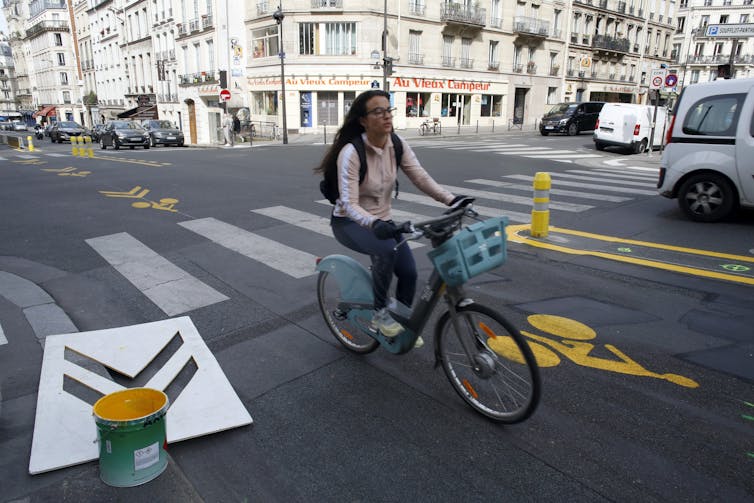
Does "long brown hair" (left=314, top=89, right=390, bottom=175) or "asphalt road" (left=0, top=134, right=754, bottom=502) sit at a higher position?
"long brown hair" (left=314, top=89, right=390, bottom=175)

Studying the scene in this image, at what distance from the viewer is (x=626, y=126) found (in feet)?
65.7

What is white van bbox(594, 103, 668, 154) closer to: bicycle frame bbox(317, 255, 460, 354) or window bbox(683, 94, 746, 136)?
window bbox(683, 94, 746, 136)

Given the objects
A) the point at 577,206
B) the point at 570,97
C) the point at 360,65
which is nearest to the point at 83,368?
the point at 577,206

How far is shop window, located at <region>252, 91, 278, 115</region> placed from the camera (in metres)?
39.6

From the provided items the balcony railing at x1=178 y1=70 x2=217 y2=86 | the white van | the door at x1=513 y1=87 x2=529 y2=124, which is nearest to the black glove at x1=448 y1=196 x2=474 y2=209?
the white van

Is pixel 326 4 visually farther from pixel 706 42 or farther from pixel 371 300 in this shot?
pixel 706 42

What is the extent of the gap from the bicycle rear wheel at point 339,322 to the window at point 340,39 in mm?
37024

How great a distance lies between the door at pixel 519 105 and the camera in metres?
49.1

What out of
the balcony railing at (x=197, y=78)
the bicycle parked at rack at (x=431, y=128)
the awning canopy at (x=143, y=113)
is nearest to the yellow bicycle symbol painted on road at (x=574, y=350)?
the bicycle parked at rack at (x=431, y=128)

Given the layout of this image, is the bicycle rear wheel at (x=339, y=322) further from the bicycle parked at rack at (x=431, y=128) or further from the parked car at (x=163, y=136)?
the bicycle parked at rack at (x=431, y=128)

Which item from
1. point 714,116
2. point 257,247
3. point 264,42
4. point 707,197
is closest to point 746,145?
point 714,116

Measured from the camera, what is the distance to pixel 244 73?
42125 mm

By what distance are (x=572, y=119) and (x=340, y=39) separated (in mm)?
17772

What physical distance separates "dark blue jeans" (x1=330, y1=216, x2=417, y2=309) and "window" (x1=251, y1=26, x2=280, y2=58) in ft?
127
